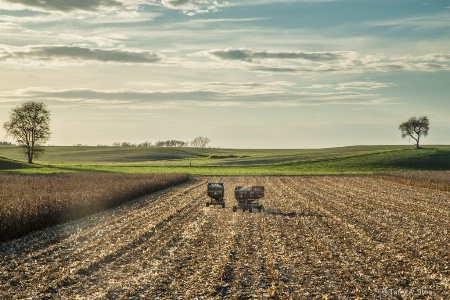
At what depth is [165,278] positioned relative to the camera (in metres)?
16.8

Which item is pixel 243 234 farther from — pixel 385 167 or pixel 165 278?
pixel 385 167

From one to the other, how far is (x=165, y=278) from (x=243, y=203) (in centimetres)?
1862

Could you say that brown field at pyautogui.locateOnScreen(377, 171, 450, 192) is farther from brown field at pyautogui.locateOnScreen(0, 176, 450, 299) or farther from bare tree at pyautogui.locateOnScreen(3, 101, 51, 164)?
bare tree at pyautogui.locateOnScreen(3, 101, 51, 164)

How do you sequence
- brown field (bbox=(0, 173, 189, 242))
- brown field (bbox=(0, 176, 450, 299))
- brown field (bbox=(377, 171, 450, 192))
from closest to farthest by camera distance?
brown field (bbox=(0, 176, 450, 299)), brown field (bbox=(0, 173, 189, 242)), brown field (bbox=(377, 171, 450, 192))

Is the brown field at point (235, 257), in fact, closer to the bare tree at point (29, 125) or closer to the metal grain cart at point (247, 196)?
the metal grain cart at point (247, 196)

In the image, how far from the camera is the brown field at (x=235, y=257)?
15586 mm

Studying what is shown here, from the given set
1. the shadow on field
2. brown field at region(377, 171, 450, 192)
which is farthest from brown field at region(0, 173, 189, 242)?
brown field at region(377, 171, 450, 192)

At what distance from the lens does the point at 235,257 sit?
778 inches

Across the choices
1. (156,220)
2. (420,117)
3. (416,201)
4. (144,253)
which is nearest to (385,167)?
(420,117)

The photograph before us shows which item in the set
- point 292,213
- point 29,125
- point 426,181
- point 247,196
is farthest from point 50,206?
point 29,125

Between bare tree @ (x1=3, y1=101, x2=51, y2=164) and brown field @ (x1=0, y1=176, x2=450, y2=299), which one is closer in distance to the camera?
brown field @ (x1=0, y1=176, x2=450, y2=299)

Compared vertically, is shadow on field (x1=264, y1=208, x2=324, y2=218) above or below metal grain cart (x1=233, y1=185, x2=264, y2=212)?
below

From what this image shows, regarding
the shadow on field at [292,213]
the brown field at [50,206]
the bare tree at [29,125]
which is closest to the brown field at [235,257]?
the shadow on field at [292,213]

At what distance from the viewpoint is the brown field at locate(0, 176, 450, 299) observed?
1559 cm
